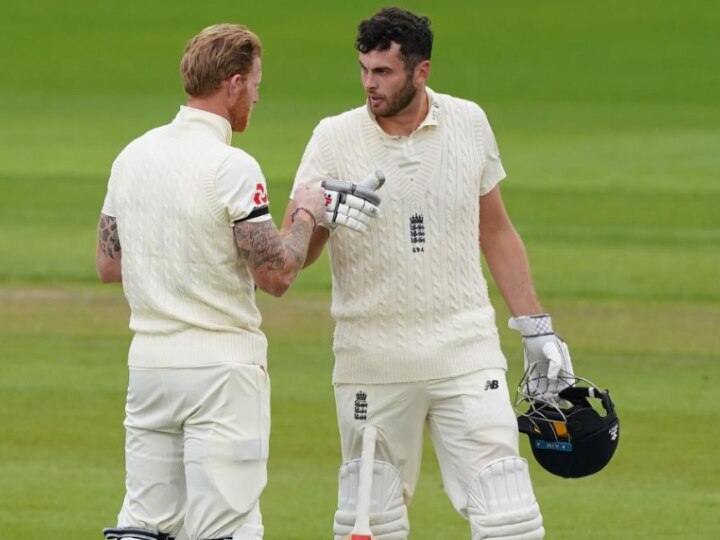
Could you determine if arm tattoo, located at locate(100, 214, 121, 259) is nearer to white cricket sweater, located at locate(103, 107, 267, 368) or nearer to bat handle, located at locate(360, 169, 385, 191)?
white cricket sweater, located at locate(103, 107, 267, 368)

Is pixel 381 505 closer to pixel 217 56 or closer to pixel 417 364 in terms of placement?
pixel 417 364

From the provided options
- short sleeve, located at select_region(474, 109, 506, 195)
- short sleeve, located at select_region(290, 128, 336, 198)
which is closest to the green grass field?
short sleeve, located at select_region(474, 109, 506, 195)

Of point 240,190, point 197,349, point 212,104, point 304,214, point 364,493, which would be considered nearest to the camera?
point 240,190

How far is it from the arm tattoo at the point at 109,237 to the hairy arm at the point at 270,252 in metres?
0.51

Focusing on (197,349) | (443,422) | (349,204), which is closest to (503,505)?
(443,422)

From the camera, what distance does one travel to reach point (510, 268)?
21.3 feet

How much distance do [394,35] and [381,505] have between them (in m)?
1.60

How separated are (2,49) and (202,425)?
120 ft

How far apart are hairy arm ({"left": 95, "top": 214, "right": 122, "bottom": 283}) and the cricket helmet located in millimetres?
1604

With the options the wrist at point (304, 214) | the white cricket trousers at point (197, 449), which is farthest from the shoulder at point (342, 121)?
the white cricket trousers at point (197, 449)

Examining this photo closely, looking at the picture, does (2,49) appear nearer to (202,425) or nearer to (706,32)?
(706,32)

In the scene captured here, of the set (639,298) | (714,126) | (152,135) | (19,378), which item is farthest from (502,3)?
(152,135)

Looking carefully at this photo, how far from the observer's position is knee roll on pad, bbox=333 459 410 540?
6219 millimetres

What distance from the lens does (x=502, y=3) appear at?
45625 millimetres
